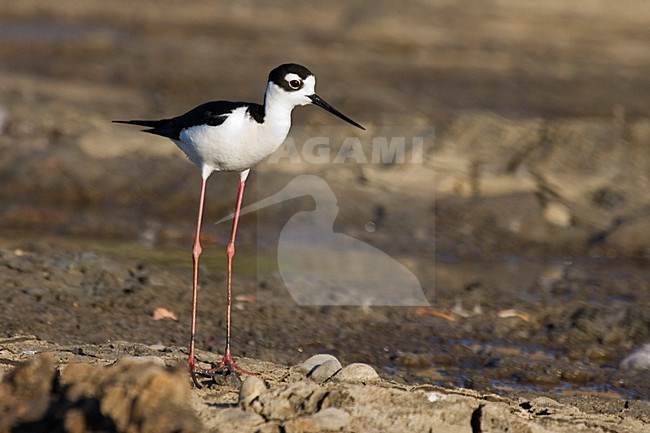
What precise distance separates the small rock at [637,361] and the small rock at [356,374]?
2.14 m

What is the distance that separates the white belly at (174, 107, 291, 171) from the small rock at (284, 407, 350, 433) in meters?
1.51

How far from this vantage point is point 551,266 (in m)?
8.92

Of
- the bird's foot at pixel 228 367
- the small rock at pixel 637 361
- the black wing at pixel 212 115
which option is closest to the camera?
the bird's foot at pixel 228 367

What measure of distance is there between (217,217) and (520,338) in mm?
3505

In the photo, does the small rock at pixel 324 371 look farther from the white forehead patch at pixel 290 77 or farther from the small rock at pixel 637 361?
the small rock at pixel 637 361

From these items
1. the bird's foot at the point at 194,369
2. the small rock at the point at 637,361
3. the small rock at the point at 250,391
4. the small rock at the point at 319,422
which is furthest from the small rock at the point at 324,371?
the small rock at the point at 637,361

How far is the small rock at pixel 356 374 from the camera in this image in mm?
4855

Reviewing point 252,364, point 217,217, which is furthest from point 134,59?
point 252,364

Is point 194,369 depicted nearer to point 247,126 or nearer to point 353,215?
point 247,126

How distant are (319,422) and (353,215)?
223 inches

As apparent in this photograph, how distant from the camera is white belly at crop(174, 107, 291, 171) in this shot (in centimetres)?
520

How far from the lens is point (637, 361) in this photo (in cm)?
647

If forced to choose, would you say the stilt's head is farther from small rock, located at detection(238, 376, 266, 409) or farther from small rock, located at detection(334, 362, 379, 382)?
small rock, located at detection(238, 376, 266, 409)

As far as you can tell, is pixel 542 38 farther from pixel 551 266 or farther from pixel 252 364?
pixel 252 364
